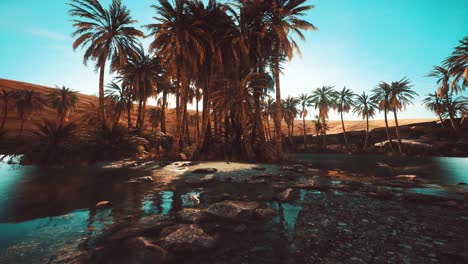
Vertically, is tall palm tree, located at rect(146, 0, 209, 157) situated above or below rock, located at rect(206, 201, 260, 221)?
above

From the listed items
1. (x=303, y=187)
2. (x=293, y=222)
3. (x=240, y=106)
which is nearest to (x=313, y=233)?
(x=293, y=222)

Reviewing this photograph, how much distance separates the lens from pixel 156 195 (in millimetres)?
6520

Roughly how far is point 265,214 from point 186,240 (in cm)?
213

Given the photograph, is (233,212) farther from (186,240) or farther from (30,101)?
(30,101)

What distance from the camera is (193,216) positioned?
4461 mm

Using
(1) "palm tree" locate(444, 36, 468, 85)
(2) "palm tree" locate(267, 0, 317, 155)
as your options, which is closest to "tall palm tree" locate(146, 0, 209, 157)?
(2) "palm tree" locate(267, 0, 317, 155)

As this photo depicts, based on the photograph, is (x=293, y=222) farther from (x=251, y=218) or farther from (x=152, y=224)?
(x=152, y=224)

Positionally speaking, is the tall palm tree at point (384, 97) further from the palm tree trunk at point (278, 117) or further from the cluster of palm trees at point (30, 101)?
the cluster of palm trees at point (30, 101)

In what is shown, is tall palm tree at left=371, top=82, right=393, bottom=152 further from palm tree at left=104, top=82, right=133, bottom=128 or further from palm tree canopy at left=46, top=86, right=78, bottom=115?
palm tree canopy at left=46, top=86, right=78, bottom=115

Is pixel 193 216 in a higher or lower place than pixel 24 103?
lower

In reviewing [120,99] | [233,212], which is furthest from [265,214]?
[120,99]

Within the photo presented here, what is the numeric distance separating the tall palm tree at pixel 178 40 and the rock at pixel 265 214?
15302mm

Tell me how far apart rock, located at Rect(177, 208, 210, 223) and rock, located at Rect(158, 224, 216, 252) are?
0.70 metres

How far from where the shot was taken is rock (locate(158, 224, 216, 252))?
3146 millimetres
